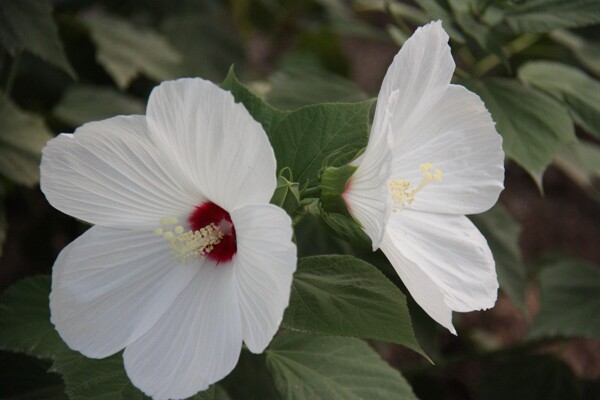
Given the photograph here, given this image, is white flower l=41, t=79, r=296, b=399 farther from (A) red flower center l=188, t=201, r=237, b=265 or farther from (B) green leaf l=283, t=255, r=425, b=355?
(B) green leaf l=283, t=255, r=425, b=355

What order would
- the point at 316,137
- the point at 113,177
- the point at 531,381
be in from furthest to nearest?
1. the point at 531,381
2. the point at 316,137
3. the point at 113,177

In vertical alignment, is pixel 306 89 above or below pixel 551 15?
below

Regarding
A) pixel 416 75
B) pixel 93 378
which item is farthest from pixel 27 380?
pixel 416 75

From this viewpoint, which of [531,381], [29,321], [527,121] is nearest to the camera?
[29,321]

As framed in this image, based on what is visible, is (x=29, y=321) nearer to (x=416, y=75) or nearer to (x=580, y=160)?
(x=416, y=75)

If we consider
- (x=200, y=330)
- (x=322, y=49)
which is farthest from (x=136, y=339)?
(x=322, y=49)

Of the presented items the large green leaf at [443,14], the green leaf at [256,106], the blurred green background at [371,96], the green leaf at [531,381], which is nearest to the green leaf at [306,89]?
the blurred green background at [371,96]

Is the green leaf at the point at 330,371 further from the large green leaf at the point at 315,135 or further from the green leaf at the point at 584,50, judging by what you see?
the green leaf at the point at 584,50

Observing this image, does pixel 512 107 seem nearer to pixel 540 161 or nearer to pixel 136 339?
pixel 540 161
